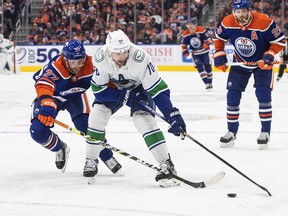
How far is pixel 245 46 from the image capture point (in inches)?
230

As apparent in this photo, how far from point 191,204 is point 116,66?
0.96 m

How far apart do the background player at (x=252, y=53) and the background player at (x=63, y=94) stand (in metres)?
1.53

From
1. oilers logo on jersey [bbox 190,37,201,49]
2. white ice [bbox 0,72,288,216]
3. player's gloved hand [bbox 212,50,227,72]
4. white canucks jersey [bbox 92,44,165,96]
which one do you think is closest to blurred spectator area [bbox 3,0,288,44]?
oilers logo on jersey [bbox 190,37,201,49]

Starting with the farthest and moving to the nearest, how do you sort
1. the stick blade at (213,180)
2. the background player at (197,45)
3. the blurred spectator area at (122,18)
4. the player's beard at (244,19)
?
the blurred spectator area at (122,18)
the background player at (197,45)
the player's beard at (244,19)
the stick blade at (213,180)

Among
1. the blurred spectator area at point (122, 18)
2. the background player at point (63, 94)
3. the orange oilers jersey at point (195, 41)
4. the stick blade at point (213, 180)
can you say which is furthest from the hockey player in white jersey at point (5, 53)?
the stick blade at point (213, 180)

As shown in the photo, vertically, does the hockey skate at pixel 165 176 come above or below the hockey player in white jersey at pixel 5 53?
above

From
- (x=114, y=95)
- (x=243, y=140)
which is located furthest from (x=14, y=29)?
(x=114, y=95)

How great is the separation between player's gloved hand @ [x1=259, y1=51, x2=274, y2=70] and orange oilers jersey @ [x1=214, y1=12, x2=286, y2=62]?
0.29 feet

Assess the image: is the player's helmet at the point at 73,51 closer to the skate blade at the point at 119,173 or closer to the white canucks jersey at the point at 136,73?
the white canucks jersey at the point at 136,73

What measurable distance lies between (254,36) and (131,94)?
1790mm

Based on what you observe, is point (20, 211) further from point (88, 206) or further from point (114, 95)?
point (114, 95)

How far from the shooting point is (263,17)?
574 cm

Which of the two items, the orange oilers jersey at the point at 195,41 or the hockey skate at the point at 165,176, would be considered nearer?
the hockey skate at the point at 165,176

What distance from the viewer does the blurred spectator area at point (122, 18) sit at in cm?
1653
